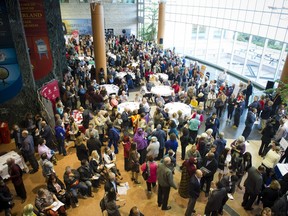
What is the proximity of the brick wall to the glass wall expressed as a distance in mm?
5430

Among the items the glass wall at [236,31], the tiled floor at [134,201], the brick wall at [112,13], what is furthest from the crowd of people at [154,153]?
the brick wall at [112,13]

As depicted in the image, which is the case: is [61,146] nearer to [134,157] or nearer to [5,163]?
[5,163]

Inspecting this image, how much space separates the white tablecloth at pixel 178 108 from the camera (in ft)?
29.1

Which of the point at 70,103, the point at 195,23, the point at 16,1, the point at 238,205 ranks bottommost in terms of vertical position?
the point at 238,205

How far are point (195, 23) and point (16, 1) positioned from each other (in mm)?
15681

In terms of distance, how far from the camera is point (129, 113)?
8.63m

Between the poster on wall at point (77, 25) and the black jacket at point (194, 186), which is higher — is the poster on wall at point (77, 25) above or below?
above

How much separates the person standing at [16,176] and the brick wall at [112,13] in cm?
2146

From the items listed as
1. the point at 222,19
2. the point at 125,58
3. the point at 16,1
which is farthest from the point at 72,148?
the point at 222,19

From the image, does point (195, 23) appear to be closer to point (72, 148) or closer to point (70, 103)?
point (70, 103)

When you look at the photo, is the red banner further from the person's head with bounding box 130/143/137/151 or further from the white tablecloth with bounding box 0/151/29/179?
the person's head with bounding box 130/143/137/151

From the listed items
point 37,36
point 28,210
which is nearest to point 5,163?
point 28,210

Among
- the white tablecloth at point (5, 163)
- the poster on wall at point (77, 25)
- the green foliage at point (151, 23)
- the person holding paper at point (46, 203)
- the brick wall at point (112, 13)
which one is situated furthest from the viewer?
the green foliage at point (151, 23)

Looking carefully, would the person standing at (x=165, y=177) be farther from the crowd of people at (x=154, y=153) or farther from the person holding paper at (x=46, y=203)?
the person holding paper at (x=46, y=203)
